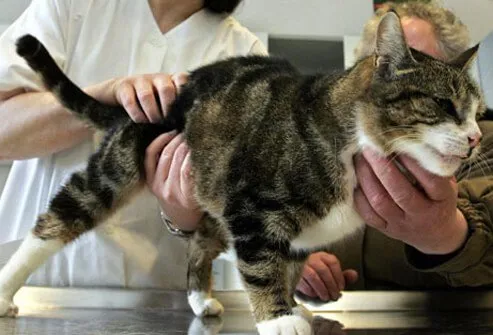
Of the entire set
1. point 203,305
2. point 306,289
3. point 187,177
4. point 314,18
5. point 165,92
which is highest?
point 165,92

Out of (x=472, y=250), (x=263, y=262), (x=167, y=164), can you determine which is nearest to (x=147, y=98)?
(x=167, y=164)

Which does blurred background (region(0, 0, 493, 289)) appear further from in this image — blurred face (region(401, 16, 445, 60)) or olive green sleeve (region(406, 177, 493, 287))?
olive green sleeve (region(406, 177, 493, 287))

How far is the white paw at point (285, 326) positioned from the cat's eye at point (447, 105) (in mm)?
348

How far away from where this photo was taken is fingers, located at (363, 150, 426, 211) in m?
0.82

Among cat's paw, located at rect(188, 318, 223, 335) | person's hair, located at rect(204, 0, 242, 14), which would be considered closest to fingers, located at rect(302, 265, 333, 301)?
cat's paw, located at rect(188, 318, 223, 335)

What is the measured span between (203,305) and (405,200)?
449mm

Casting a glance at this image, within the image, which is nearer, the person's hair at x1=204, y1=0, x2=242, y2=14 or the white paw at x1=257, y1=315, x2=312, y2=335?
the white paw at x1=257, y1=315, x2=312, y2=335

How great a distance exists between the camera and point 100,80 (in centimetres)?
131

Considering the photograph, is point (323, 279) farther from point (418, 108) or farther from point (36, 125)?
point (36, 125)

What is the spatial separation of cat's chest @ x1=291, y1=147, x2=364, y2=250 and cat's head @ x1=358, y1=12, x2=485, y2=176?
0.05 m

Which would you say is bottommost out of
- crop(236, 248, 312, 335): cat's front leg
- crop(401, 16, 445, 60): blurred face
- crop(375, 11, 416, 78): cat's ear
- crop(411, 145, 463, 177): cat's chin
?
crop(401, 16, 445, 60): blurred face

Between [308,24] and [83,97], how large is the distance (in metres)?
1.59

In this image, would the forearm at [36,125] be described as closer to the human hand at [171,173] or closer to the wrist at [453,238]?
the human hand at [171,173]

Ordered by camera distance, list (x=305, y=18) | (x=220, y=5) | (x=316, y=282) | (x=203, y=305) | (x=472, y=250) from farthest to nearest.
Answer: (x=305, y=18)
(x=220, y=5)
(x=316, y=282)
(x=203, y=305)
(x=472, y=250)
